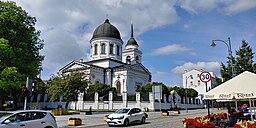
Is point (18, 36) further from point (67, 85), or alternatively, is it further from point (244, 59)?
point (244, 59)

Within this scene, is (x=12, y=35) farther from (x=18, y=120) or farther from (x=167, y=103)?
(x=167, y=103)

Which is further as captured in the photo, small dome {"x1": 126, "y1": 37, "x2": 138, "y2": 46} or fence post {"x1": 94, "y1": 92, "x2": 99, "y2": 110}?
small dome {"x1": 126, "y1": 37, "x2": 138, "y2": 46}

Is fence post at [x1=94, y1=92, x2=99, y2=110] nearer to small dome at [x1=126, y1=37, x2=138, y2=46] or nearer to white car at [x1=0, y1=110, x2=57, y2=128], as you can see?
white car at [x1=0, y1=110, x2=57, y2=128]

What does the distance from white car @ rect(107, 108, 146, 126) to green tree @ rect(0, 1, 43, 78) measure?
16161 millimetres

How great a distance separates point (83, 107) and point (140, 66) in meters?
23.6

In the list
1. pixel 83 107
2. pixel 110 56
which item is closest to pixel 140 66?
pixel 110 56

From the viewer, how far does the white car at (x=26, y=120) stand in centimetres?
919

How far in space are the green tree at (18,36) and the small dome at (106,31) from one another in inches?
1144

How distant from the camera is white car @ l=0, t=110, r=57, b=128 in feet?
30.2

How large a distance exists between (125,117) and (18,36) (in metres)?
20.7

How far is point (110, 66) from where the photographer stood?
191 ft

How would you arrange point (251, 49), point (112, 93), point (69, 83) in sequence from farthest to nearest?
point (112, 93) → point (69, 83) → point (251, 49)

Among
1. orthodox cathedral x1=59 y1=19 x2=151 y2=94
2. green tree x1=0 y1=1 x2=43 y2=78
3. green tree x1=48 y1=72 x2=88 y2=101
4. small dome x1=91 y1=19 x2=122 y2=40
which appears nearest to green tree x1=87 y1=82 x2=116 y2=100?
green tree x1=48 y1=72 x2=88 y2=101

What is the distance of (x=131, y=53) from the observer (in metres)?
71.8
